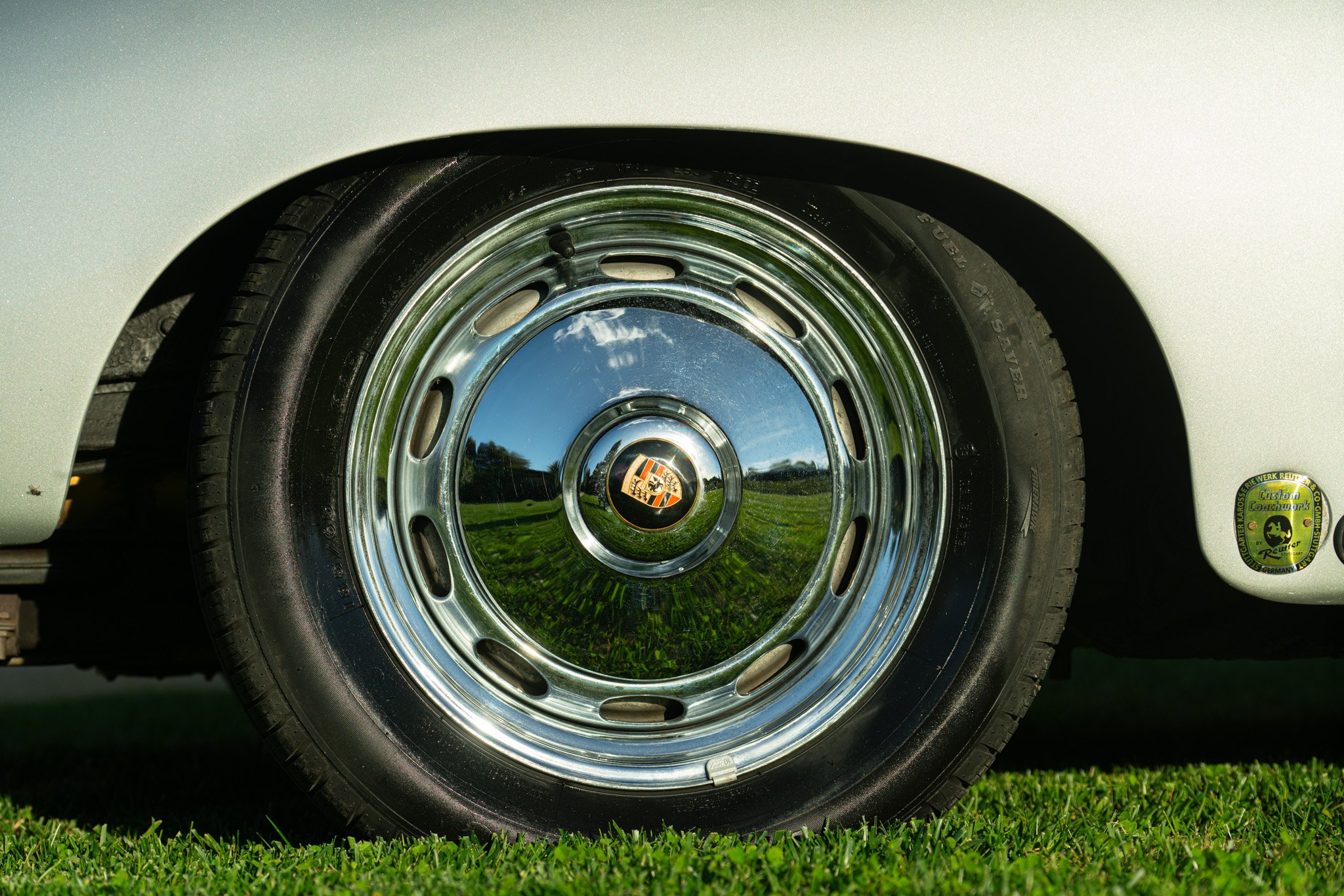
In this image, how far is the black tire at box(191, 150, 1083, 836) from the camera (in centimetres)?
138

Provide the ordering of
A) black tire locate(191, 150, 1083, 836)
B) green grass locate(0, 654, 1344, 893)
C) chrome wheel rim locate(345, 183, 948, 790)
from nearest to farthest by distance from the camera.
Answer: green grass locate(0, 654, 1344, 893) < black tire locate(191, 150, 1083, 836) < chrome wheel rim locate(345, 183, 948, 790)

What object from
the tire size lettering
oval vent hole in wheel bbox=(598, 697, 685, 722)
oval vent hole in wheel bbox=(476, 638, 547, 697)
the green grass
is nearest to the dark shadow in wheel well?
the tire size lettering

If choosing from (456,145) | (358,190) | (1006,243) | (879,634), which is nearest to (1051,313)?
(1006,243)

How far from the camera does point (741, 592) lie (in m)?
1.55

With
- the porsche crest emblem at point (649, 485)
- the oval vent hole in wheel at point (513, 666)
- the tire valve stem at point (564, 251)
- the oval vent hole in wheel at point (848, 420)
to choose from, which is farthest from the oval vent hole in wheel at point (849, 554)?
the tire valve stem at point (564, 251)

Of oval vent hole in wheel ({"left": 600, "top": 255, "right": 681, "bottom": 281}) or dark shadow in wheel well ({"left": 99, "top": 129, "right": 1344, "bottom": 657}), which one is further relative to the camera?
oval vent hole in wheel ({"left": 600, "top": 255, "right": 681, "bottom": 281})

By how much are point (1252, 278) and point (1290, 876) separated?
0.82 meters

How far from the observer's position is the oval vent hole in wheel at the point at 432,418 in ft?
5.06

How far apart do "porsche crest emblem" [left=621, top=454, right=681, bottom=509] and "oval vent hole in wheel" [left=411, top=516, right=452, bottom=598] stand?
321 millimetres

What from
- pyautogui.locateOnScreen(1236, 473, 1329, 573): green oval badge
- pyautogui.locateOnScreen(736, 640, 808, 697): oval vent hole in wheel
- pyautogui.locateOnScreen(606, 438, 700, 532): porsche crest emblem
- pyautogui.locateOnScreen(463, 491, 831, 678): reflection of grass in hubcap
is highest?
pyautogui.locateOnScreen(1236, 473, 1329, 573): green oval badge

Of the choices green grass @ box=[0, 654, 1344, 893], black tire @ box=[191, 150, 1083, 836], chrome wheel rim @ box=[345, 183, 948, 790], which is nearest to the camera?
green grass @ box=[0, 654, 1344, 893]

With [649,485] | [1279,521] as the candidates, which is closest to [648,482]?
[649,485]

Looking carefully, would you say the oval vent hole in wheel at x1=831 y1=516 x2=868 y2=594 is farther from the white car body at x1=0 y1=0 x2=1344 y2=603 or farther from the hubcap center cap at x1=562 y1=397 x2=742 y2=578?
the white car body at x1=0 y1=0 x2=1344 y2=603

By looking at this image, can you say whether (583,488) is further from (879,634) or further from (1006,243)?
(1006,243)
